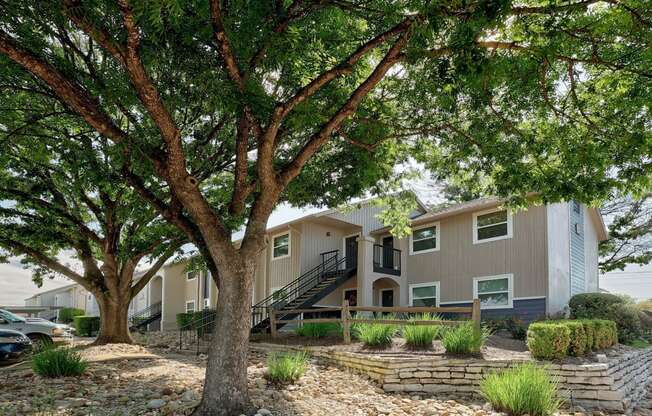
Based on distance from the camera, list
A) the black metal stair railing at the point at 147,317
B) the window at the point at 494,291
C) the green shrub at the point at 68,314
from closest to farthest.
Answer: the window at the point at 494,291 < the black metal stair railing at the point at 147,317 < the green shrub at the point at 68,314

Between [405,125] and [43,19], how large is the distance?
6564mm

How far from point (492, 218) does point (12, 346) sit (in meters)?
14.8

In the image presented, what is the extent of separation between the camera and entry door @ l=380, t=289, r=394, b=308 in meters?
21.2

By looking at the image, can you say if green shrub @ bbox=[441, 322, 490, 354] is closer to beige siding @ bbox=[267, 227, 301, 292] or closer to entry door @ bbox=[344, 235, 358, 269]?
entry door @ bbox=[344, 235, 358, 269]

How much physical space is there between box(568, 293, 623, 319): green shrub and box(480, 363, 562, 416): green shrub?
30.1ft

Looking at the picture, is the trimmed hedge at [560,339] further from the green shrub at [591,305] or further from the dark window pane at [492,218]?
the dark window pane at [492,218]

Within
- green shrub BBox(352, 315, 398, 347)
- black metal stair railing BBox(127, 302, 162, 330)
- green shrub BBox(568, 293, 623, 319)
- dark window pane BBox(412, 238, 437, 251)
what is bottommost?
black metal stair railing BBox(127, 302, 162, 330)

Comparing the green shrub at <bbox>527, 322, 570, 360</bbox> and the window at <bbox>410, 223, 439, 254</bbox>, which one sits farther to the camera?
the window at <bbox>410, 223, 439, 254</bbox>

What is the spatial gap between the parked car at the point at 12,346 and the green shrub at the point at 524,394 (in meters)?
11.6

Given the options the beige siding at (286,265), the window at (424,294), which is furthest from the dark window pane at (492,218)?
the beige siding at (286,265)

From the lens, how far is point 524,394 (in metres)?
7.12

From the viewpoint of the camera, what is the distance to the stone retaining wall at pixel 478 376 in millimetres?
8375

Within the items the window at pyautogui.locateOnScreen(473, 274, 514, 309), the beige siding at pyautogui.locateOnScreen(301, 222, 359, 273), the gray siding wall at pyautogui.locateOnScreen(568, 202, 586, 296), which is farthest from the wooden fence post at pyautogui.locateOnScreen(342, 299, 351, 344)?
the gray siding wall at pyautogui.locateOnScreen(568, 202, 586, 296)

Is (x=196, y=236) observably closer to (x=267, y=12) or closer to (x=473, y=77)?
(x=267, y=12)
